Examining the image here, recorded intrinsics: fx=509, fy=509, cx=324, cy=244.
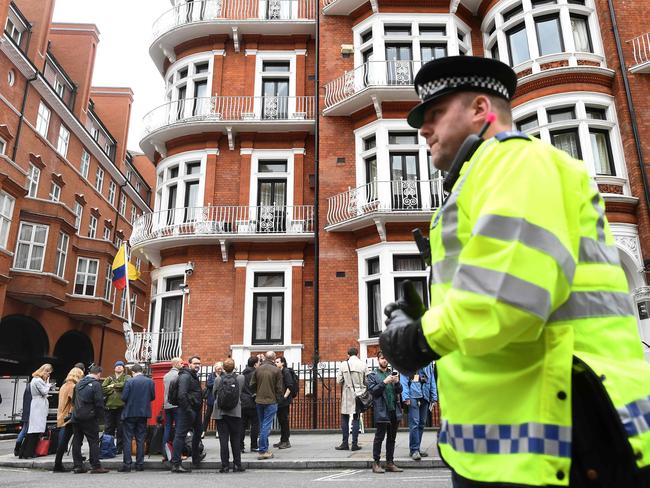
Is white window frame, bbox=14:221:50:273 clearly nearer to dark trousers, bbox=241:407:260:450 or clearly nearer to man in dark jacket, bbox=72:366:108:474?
man in dark jacket, bbox=72:366:108:474

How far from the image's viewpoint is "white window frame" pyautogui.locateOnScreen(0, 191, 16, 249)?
885 inches

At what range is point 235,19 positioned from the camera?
20.3 metres

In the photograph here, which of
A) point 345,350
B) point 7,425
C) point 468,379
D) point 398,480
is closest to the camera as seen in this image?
point 468,379

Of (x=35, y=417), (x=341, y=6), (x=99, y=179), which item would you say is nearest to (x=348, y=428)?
(x=35, y=417)

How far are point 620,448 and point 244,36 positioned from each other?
71.2 ft

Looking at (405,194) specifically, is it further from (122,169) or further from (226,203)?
(122,169)

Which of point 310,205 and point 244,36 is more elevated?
point 244,36

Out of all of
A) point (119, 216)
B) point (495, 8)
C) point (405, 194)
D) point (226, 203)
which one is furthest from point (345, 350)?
point (119, 216)

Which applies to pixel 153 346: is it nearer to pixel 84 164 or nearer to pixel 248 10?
pixel 248 10

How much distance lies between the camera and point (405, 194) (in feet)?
55.0

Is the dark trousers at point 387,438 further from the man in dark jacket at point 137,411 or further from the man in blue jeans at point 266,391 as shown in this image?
the man in dark jacket at point 137,411

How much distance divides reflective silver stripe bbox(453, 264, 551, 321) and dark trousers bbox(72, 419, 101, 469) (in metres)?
10.4

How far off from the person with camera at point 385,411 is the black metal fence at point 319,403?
5.89m

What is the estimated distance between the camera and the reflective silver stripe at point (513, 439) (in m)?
1.28
